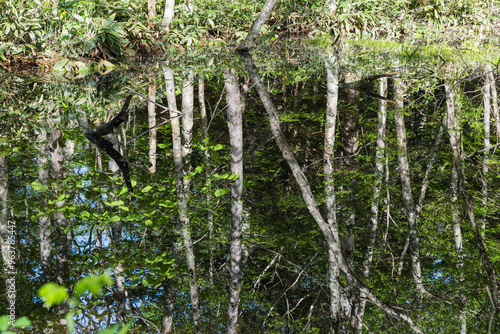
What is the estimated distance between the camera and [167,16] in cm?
869

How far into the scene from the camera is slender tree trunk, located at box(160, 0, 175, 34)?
812 cm

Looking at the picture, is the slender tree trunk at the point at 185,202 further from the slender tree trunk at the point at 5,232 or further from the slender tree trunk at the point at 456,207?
the slender tree trunk at the point at 456,207

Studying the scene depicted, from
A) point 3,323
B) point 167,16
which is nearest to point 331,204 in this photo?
point 3,323

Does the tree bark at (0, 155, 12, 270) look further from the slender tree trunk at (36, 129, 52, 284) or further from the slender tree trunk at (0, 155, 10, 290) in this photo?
the slender tree trunk at (36, 129, 52, 284)

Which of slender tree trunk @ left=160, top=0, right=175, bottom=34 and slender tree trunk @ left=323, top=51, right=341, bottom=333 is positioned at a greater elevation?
slender tree trunk @ left=160, top=0, right=175, bottom=34

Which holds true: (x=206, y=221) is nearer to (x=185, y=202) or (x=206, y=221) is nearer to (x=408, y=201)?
(x=185, y=202)

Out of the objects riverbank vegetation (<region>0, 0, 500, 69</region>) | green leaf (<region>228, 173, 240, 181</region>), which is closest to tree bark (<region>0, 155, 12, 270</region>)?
green leaf (<region>228, 173, 240, 181</region>)

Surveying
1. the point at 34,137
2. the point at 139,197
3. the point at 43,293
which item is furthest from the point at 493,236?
the point at 34,137

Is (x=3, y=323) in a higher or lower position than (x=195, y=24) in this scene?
lower

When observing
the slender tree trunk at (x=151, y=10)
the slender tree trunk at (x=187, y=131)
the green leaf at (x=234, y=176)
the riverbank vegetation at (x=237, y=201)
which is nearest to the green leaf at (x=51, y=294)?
the riverbank vegetation at (x=237, y=201)

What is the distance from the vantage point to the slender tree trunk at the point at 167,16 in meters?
8.12

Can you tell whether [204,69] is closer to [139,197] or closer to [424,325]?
[139,197]

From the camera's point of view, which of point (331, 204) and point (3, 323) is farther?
point (331, 204)

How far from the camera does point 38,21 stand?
8.22 m
